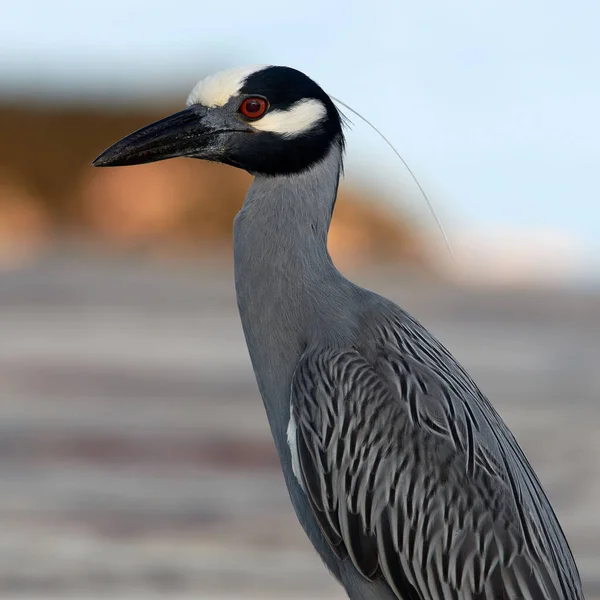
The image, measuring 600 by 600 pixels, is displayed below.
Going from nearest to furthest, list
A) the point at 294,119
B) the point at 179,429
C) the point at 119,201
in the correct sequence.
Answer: the point at 294,119 < the point at 179,429 < the point at 119,201

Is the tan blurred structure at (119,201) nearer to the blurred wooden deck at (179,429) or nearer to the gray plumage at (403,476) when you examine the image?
the blurred wooden deck at (179,429)

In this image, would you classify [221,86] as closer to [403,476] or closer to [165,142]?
[165,142]

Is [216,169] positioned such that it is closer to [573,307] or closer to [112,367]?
[573,307]

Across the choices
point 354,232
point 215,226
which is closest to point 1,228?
point 215,226

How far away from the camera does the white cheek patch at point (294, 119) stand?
4969mm

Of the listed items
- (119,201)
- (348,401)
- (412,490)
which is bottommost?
(412,490)

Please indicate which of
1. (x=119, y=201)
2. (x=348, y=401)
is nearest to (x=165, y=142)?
(x=348, y=401)

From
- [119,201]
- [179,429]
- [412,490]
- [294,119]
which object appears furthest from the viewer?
[119,201]

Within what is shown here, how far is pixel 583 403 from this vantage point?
12.5 metres

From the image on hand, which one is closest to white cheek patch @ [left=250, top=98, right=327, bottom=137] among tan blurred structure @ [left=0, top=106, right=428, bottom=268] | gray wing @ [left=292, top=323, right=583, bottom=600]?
gray wing @ [left=292, top=323, right=583, bottom=600]

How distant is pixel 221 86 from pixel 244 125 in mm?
176

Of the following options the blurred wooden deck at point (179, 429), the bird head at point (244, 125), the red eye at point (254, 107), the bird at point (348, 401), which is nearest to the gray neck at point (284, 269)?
the bird at point (348, 401)

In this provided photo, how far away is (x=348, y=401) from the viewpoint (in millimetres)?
4844

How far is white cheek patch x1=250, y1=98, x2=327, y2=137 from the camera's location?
4.97 m
